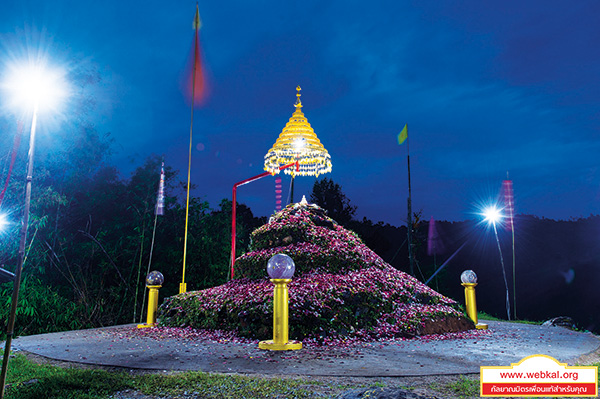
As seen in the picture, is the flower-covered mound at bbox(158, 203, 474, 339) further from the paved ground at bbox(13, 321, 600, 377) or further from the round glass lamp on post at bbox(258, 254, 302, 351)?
the round glass lamp on post at bbox(258, 254, 302, 351)

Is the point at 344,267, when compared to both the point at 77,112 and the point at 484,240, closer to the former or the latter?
the point at 77,112

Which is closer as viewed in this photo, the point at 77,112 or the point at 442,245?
the point at 77,112

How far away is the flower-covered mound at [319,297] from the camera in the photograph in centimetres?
590

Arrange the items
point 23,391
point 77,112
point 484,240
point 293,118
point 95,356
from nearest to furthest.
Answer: point 23,391
point 95,356
point 293,118
point 77,112
point 484,240

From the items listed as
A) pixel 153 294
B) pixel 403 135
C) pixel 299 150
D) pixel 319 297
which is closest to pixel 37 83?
pixel 319 297

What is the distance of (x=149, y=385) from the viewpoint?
3.13 meters

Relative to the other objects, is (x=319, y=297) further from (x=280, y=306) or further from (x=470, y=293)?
(x=470, y=293)

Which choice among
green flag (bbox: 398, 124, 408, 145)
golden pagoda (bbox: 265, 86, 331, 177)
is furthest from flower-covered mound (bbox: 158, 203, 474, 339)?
Answer: green flag (bbox: 398, 124, 408, 145)

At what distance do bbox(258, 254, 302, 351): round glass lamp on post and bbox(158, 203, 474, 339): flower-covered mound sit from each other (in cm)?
67

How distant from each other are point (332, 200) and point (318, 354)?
13279 mm

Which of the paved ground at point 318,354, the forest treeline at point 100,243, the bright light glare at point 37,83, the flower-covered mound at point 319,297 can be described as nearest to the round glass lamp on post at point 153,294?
the flower-covered mound at point 319,297

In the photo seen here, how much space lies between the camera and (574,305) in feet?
53.3

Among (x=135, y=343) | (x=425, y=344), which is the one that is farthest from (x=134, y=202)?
(x=425, y=344)

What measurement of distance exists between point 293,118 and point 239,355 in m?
5.98
